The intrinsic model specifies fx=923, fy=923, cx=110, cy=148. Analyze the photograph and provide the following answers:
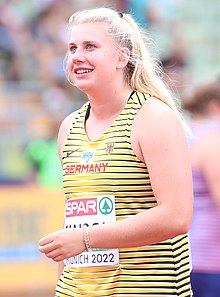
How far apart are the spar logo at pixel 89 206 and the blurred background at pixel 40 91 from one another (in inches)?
142

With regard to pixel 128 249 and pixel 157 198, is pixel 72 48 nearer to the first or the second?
pixel 157 198

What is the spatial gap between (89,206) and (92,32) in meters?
0.69

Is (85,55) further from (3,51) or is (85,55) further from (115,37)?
(3,51)

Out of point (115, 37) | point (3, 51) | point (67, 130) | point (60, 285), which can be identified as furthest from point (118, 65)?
point (3, 51)

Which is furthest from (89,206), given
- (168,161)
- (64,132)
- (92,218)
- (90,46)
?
(90,46)

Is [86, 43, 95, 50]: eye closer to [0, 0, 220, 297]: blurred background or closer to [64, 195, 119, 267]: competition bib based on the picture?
[64, 195, 119, 267]: competition bib

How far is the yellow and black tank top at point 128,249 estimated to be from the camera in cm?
349

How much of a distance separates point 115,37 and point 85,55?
0.49 ft

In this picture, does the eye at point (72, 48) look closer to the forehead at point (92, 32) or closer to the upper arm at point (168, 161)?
the forehead at point (92, 32)

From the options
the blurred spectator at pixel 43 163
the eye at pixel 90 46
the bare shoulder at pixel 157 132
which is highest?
the blurred spectator at pixel 43 163

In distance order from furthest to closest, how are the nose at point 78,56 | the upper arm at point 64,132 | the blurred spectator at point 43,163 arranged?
the blurred spectator at point 43,163
the upper arm at point 64,132
the nose at point 78,56

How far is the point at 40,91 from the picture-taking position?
11.1m

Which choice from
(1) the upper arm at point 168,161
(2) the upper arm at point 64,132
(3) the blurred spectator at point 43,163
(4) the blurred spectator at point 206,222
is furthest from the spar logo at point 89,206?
(3) the blurred spectator at point 43,163

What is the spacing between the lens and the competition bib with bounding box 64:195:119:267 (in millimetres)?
3500
